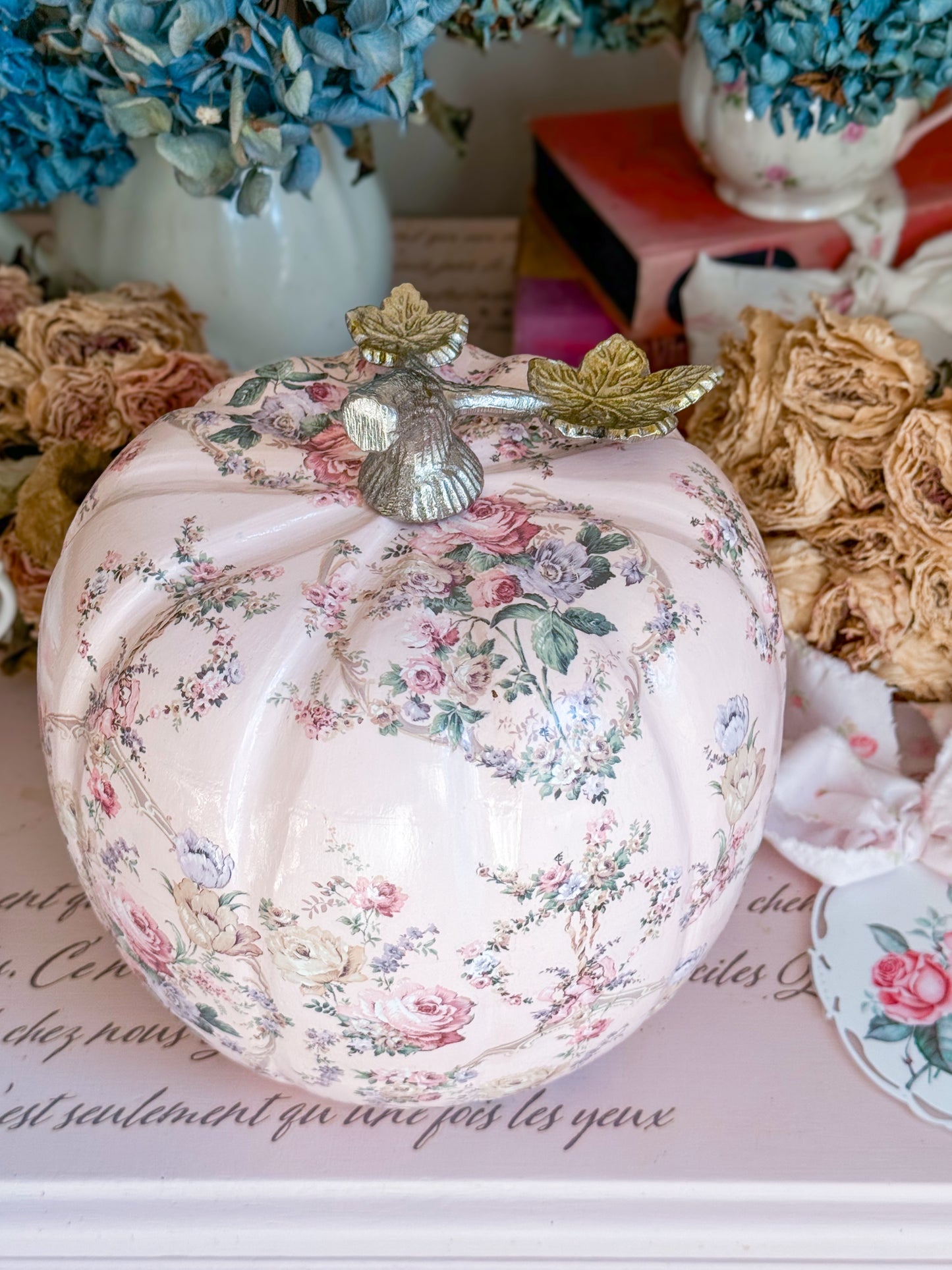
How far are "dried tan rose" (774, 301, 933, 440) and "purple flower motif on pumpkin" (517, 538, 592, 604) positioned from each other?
29 centimetres

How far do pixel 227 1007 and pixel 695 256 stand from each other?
675 millimetres

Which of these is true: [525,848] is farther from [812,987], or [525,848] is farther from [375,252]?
[375,252]

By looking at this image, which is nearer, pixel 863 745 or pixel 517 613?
pixel 517 613

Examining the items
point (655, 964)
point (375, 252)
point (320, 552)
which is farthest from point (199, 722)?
point (375, 252)

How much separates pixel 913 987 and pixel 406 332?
460 mm

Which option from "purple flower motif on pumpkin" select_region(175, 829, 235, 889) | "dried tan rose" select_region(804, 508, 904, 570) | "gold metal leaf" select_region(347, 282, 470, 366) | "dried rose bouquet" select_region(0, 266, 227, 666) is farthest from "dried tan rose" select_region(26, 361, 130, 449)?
"dried tan rose" select_region(804, 508, 904, 570)

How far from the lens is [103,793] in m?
0.54

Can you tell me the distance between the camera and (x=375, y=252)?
0.98 m

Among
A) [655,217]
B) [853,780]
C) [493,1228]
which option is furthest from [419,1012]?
[655,217]

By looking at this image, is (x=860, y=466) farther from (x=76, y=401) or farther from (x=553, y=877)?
(x=76, y=401)

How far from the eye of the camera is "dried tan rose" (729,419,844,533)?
759 millimetres

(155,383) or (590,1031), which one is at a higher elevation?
(155,383)

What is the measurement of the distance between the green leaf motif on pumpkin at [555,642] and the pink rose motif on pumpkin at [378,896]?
11 centimetres

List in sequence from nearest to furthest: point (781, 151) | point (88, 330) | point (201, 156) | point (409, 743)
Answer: point (409, 743) → point (201, 156) → point (88, 330) → point (781, 151)
